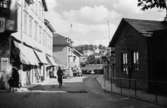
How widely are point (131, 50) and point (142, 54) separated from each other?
2.16 metres

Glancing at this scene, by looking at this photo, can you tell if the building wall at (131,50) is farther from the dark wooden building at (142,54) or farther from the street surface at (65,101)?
the street surface at (65,101)

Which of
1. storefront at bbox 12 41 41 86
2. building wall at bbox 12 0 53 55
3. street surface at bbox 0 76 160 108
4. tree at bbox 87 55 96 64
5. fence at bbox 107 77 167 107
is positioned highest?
building wall at bbox 12 0 53 55

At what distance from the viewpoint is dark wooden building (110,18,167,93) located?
1728cm

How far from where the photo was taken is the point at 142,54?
18.9 meters

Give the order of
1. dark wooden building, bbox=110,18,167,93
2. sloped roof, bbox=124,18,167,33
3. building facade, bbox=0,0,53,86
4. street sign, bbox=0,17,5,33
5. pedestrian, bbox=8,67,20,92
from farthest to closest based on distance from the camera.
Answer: building facade, bbox=0,0,53,86, pedestrian, bbox=8,67,20,92, street sign, bbox=0,17,5,33, sloped roof, bbox=124,18,167,33, dark wooden building, bbox=110,18,167,93

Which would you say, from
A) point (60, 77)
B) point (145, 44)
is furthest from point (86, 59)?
point (145, 44)

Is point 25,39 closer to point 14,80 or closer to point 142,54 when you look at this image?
point 14,80

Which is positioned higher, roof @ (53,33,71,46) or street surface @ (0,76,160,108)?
roof @ (53,33,71,46)

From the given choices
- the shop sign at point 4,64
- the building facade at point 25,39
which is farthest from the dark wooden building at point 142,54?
the shop sign at point 4,64

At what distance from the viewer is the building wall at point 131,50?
18531 mm

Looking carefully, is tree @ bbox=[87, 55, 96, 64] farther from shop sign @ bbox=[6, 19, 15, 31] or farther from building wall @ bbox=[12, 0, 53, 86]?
shop sign @ bbox=[6, 19, 15, 31]

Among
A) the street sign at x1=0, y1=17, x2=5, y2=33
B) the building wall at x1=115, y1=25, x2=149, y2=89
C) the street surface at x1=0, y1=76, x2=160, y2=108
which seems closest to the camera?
the street surface at x1=0, y1=76, x2=160, y2=108

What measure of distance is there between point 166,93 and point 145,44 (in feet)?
13.3

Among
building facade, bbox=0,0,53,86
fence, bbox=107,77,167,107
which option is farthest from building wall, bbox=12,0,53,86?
fence, bbox=107,77,167,107
